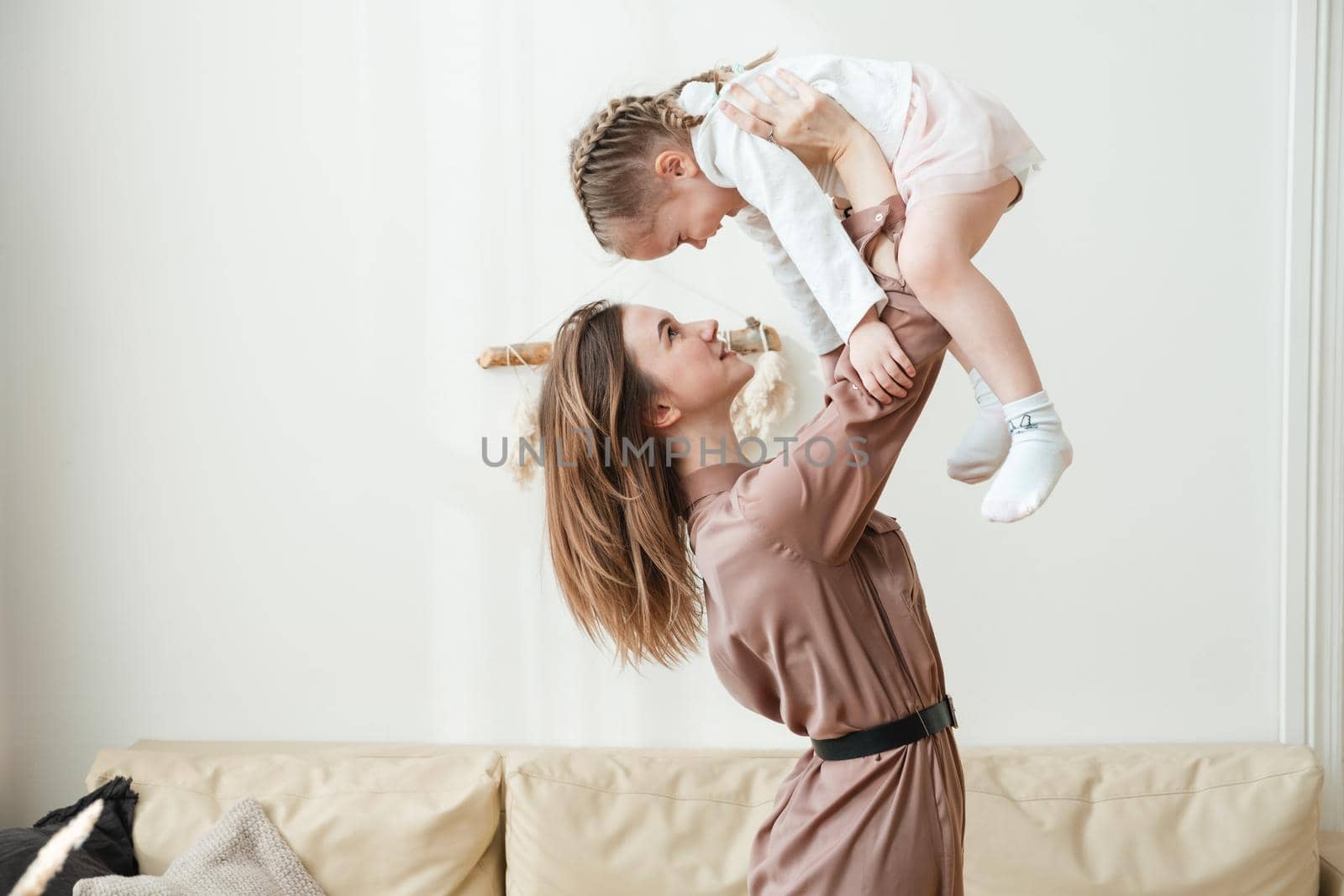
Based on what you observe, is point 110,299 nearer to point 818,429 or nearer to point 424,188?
point 424,188

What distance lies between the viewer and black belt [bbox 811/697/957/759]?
121 cm

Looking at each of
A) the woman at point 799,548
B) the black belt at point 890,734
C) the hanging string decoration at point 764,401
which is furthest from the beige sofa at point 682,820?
the black belt at point 890,734

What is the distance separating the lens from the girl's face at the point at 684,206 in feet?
4.24

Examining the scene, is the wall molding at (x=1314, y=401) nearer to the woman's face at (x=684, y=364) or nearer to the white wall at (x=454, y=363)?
the white wall at (x=454, y=363)

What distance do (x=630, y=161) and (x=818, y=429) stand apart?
0.41m

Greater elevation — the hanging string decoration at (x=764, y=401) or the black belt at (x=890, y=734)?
the hanging string decoration at (x=764, y=401)

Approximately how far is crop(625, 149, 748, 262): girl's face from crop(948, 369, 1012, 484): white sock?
0.36 meters

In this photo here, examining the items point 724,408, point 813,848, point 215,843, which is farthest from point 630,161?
point 215,843

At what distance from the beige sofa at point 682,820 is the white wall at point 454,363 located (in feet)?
0.82

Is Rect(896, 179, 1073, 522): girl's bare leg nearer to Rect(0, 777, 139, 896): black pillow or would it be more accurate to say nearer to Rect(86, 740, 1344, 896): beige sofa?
Rect(86, 740, 1344, 896): beige sofa

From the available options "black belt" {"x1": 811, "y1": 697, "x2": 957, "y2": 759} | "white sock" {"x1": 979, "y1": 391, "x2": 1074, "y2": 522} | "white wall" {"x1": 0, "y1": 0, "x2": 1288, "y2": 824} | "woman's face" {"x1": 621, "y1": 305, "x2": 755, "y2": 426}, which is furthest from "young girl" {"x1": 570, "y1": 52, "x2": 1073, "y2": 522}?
"white wall" {"x1": 0, "y1": 0, "x2": 1288, "y2": 824}

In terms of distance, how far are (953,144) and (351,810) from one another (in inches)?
71.3

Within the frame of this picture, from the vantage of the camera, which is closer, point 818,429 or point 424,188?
point 818,429

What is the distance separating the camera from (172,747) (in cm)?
264
